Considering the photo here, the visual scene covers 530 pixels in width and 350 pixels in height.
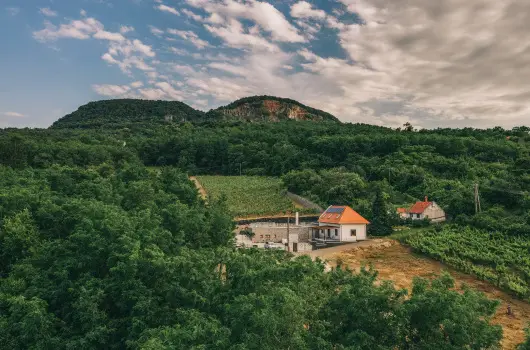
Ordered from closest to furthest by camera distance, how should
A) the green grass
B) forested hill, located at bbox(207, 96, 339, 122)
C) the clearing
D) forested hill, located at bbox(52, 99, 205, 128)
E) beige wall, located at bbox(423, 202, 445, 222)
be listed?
beige wall, located at bbox(423, 202, 445, 222) → the clearing → the green grass → forested hill, located at bbox(52, 99, 205, 128) → forested hill, located at bbox(207, 96, 339, 122)

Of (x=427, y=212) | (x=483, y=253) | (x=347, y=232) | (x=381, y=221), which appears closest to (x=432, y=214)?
(x=427, y=212)

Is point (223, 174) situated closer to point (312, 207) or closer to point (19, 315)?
point (312, 207)

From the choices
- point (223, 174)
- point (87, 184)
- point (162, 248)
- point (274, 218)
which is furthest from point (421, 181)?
point (162, 248)

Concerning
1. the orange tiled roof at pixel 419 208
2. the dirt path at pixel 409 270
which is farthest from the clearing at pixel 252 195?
the dirt path at pixel 409 270

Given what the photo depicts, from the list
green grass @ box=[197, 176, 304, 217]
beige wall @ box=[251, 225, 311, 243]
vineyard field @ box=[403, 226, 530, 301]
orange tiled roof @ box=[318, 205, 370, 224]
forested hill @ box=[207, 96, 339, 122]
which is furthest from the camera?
forested hill @ box=[207, 96, 339, 122]

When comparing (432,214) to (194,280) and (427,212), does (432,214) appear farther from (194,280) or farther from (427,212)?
(194,280)

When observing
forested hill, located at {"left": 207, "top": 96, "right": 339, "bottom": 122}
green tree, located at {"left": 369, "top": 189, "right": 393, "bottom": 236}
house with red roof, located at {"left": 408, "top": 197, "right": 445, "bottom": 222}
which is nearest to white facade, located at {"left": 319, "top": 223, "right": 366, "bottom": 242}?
green tree, located at {"left": 369, "top": 189, "right": 393, "bottom": 236}

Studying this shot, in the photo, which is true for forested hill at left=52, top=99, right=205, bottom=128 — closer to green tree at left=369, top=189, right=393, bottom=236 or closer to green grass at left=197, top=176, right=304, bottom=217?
green grass at left=197, top=176, right=304, bottom=217
